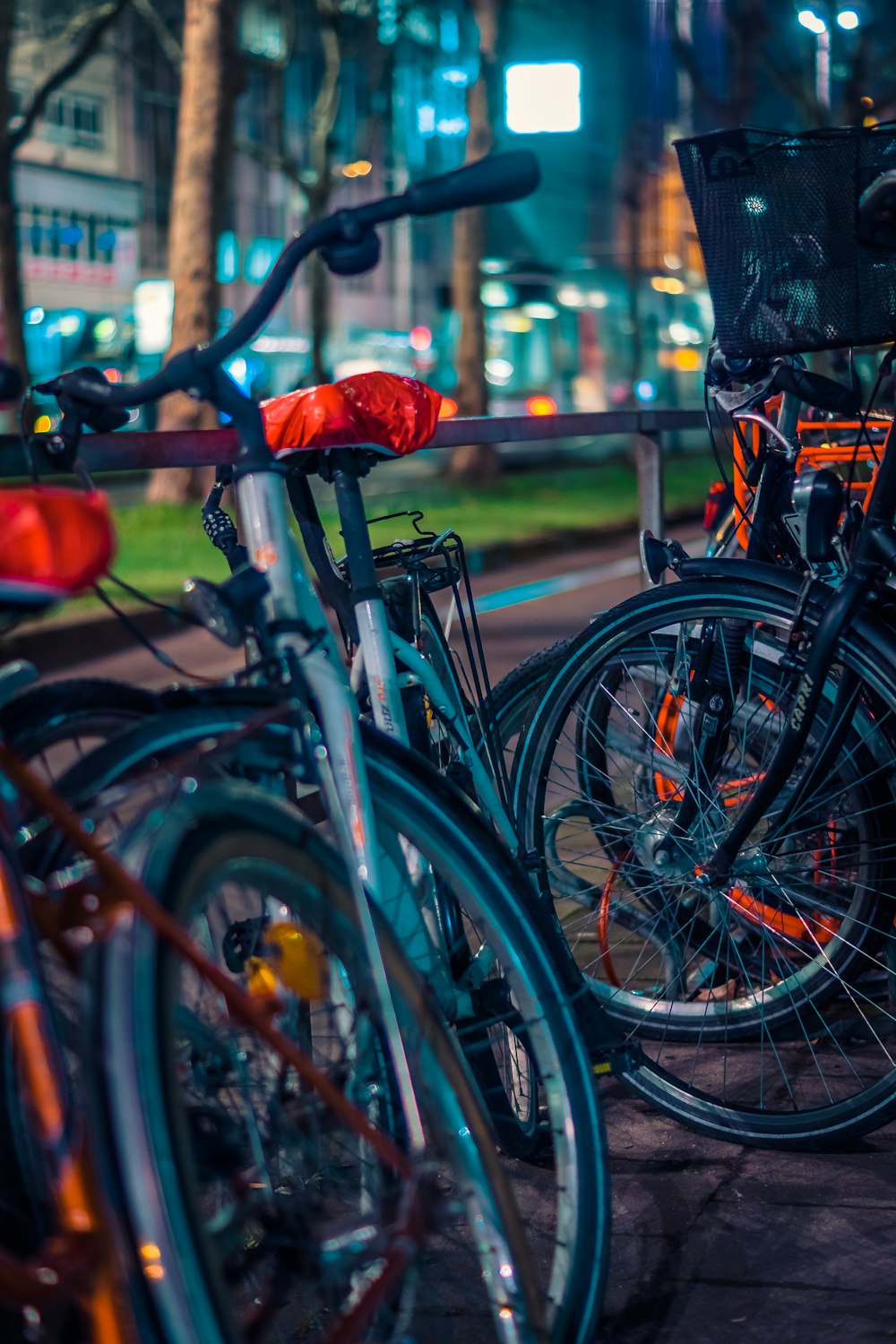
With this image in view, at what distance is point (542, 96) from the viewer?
45.2 metres

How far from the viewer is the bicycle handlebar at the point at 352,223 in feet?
6.29

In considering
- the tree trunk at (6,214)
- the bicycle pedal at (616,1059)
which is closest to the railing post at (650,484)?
the bicycle pedal at (616,1059)

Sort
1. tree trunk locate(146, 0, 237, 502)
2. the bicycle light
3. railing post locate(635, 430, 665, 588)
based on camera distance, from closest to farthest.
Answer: the bicycle light → railing post locate(635, 430, 665, 588) → tree trunk locate(146, 0, 237, 502)

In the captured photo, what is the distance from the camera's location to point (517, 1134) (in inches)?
107

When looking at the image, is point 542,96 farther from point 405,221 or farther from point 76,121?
point 76,121

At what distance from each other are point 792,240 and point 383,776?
149 cm

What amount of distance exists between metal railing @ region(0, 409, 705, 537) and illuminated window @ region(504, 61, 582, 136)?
1639 inches

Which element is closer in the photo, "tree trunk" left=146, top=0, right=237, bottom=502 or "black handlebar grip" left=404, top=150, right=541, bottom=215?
"black handlebar grip" left=404, top=150, right=541, bottom=215

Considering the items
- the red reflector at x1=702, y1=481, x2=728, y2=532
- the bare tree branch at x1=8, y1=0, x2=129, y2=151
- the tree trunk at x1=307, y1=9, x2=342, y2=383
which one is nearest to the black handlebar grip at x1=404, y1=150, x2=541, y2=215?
the red reflector at x1=702, y1=481, x2=728, y2=532

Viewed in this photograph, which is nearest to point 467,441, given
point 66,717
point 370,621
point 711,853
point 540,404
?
point 711,853

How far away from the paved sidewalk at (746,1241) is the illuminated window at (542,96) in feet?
144

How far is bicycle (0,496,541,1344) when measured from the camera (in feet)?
4.70

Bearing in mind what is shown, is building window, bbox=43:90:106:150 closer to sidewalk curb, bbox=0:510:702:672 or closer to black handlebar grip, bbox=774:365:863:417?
sidewalk curb, bbox=0:510:702:672

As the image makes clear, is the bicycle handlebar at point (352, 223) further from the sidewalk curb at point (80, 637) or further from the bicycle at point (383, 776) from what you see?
the sidewalk curb at point (80, 637)
